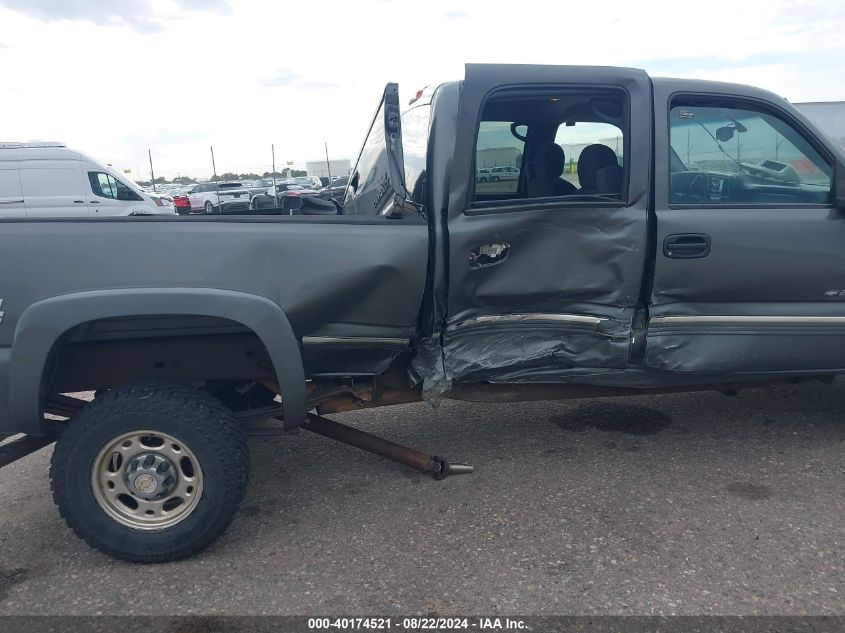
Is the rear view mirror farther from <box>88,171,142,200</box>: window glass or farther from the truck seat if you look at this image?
<box>88,171,142,200</box>: window glass

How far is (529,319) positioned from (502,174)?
98cm

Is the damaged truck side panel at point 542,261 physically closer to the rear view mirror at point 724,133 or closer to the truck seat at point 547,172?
the rear view mirror at point 724,133

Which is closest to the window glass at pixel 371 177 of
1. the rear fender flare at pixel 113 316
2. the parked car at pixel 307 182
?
the rear fender flare at pixel 113 316

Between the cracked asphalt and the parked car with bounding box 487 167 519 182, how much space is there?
5.09ft

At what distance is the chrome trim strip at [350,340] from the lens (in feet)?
9.62

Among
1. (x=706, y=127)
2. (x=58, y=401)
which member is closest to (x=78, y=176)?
(x=58, y=401)

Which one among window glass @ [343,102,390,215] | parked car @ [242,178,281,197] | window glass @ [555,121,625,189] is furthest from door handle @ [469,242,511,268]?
parked car @ [242,178,281,197]

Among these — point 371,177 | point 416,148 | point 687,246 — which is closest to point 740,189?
point 687,246

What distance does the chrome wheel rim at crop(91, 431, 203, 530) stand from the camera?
9.29 ft

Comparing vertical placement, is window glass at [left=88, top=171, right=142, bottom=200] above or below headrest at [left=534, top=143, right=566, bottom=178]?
below

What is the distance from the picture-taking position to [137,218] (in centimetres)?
281

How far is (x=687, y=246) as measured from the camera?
3.17 meters

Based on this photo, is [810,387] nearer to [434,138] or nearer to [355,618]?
[434,138]

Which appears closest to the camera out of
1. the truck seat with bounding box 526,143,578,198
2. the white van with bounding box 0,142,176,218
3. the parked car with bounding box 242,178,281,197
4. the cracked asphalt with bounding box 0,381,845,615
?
the cracked asphalt with bounding box 0,381,845,615
